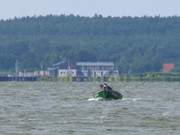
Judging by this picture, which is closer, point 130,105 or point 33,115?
point 33,115

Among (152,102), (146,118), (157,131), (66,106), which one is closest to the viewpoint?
(157,131)

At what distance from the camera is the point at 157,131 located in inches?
2363

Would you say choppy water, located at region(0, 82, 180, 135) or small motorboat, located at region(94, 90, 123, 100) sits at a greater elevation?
small motorboat, located at region(94, 90, 123, 100)

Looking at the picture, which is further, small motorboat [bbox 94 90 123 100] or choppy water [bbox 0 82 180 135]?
small motorboat [bbox 94 90 123 100]

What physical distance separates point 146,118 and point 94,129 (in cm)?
857

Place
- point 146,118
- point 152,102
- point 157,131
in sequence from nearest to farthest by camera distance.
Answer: point 157,131 → point 146,118 → point 152,102

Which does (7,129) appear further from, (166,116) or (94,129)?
(166,116)

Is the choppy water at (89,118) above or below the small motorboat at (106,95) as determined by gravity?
below

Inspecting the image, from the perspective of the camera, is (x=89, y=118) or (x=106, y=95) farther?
(x=106, y=95)

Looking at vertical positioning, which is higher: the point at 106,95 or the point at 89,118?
the point at 106,95

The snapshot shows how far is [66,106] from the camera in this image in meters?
82.5

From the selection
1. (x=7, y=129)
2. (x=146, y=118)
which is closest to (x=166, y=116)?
(x=146, y=118)

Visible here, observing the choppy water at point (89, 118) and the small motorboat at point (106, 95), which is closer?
the choppy water at point (89, 118)

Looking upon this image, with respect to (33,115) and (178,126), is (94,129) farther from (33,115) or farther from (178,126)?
(33,115)
